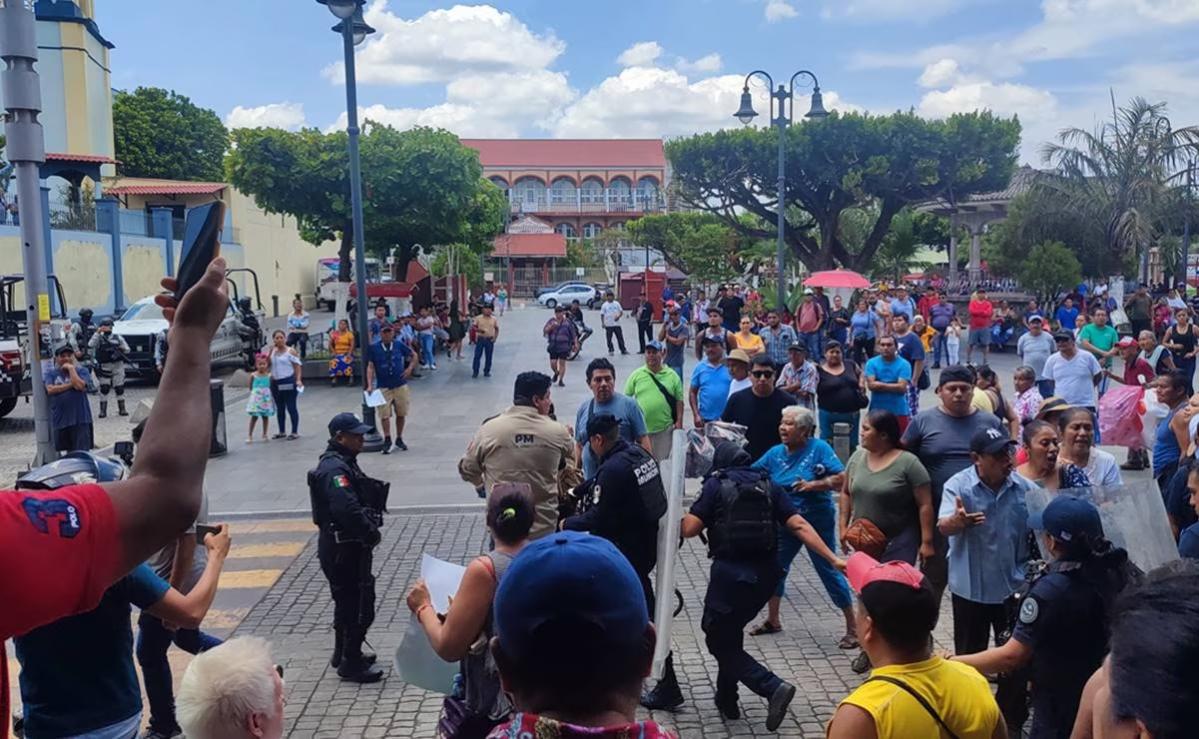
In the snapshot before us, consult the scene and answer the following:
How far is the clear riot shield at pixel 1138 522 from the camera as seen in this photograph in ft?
13.7

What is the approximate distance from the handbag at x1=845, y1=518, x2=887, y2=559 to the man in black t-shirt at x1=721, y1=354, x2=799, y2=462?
8.55ft

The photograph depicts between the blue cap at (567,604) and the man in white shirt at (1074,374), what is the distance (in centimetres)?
939

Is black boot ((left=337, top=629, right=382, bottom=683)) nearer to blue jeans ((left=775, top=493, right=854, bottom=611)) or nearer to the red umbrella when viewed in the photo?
blue jeans ((left=775, top=493, right=854, bottom=611))

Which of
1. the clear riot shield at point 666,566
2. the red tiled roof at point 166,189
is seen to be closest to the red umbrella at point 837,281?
the clear riot shield at point 666,566

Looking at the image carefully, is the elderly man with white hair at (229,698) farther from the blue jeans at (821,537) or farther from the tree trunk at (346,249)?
the tree trunk at (346,249)

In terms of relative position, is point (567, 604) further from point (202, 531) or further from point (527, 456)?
point (527, 456)

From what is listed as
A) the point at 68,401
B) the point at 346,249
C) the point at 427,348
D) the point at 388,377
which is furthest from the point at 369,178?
the point at 68,401

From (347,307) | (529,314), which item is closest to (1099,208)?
(347,307)

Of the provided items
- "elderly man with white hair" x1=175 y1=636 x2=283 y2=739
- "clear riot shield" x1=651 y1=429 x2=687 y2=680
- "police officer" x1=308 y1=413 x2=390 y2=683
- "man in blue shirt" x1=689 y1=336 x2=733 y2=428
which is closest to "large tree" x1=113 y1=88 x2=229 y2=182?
"man in blue shirt" x1=689 y1=336 x2=733 y2=428

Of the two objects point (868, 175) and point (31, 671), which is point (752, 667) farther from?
point (868, 175)

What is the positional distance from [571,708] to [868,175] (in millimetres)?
36523

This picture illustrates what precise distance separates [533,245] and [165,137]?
2551 centimetres

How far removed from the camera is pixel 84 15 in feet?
116

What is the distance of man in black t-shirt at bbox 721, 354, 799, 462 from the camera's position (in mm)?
7980
